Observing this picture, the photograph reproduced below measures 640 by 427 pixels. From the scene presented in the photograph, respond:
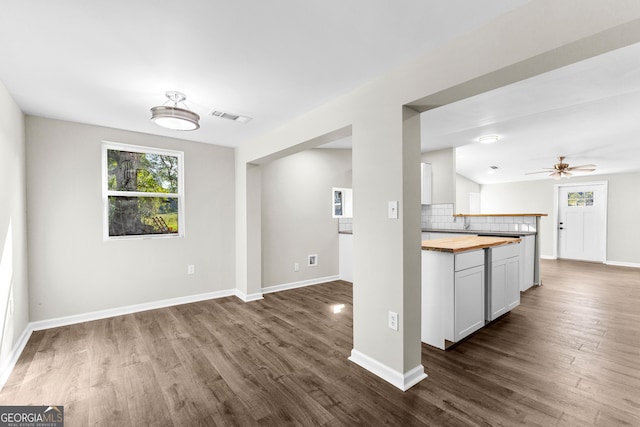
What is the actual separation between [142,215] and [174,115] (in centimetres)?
189

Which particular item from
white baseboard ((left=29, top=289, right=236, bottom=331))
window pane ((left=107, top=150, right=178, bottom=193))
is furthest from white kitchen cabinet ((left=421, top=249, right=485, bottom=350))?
window pane ((left=107, top=150, right=178, bottom=193))

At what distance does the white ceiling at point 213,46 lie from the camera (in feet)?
4.92

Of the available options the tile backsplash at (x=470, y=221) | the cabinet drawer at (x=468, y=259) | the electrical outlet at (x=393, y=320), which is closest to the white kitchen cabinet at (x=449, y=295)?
the cabinet drawer at (x=468, y=259)

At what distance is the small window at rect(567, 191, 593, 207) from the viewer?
731 centimetres

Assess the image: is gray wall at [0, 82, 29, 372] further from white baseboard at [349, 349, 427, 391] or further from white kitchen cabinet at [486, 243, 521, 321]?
white kitchen cabinet at [486, 243, 521, 321]

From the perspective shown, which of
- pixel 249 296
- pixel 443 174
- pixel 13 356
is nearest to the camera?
pixel 13 356

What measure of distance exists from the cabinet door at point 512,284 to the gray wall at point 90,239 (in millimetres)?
3909

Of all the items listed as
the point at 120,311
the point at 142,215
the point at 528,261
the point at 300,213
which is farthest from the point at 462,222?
the point at 120,311

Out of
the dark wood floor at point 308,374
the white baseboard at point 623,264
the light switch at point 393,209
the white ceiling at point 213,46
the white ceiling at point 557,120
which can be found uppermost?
the white ceiling at point 557,120

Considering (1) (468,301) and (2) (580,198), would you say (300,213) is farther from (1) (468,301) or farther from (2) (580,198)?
(2) (580,198)

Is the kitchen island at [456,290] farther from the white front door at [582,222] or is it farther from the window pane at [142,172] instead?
the white front door at [582,222]

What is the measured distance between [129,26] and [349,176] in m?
4.26

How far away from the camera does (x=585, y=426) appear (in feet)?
5.38

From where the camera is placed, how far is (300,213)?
4926 mm
